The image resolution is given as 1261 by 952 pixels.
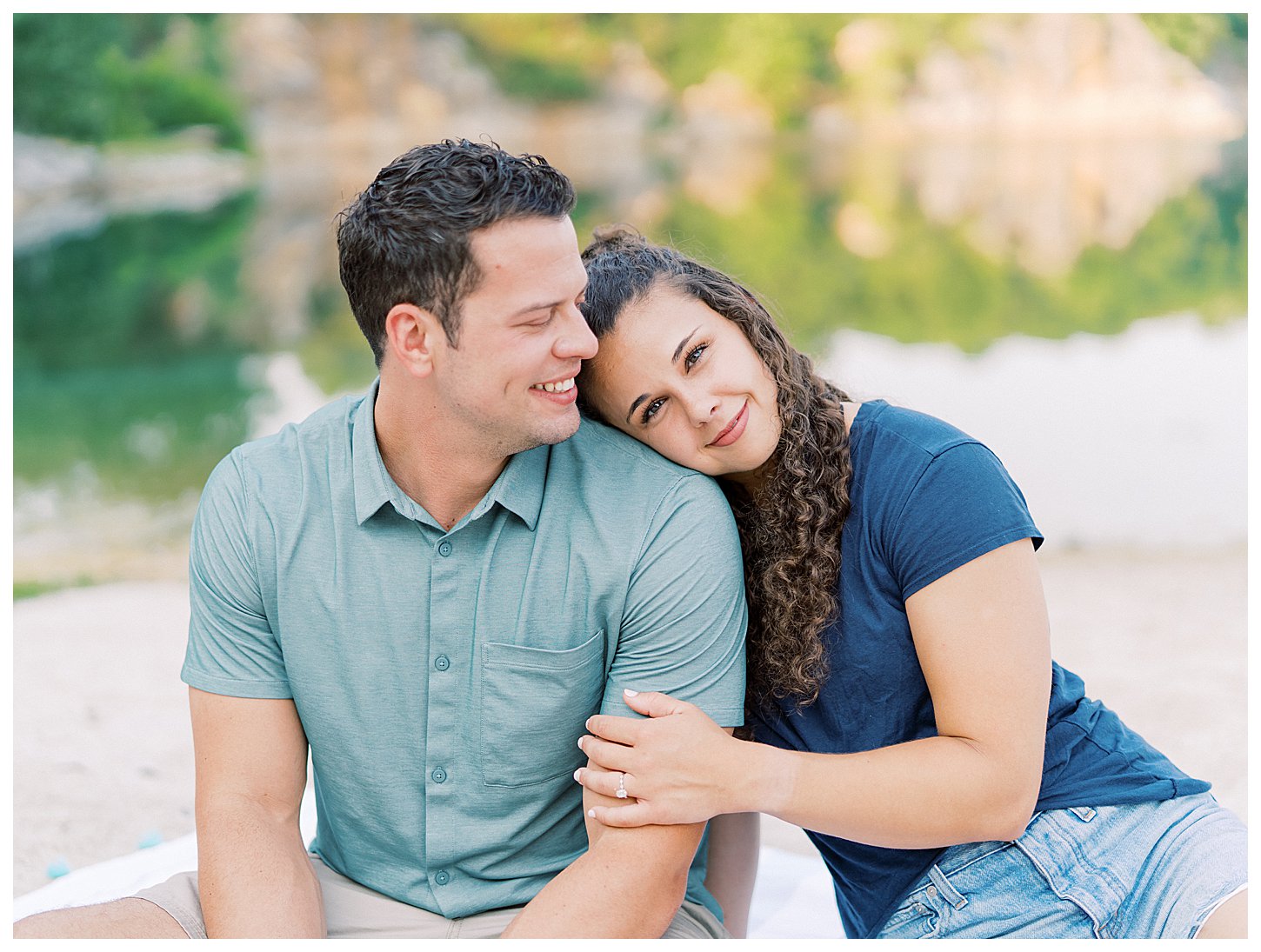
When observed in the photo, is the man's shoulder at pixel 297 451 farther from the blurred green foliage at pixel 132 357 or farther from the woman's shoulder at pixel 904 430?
the blurred green foliage at pixel 132 357

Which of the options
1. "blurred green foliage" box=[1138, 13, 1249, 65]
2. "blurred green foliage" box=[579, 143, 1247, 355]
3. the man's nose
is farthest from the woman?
"blurred green foliage" box=[1138, 13, 1249, 65]

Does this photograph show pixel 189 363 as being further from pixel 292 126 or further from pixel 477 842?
pixel 292 126

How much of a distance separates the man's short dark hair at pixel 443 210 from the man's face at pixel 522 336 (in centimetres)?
2

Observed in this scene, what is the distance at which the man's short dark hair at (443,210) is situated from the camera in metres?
1.89

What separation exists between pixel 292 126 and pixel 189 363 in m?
24.3

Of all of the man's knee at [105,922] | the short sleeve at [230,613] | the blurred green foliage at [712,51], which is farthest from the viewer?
the blurred green foliage at [712,51]

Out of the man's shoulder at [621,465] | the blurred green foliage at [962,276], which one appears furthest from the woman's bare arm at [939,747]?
the blurred green foliage at [962,276]

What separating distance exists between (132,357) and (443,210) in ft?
36.6

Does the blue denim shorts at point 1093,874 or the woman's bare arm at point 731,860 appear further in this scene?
the woman's bare arm at point 731,860

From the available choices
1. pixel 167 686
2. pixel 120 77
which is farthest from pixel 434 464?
pixel 120 77

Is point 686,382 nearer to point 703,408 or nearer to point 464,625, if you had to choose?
point 703,408

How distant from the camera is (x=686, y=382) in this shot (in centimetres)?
200

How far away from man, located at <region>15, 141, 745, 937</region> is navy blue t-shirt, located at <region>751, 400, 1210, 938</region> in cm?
20

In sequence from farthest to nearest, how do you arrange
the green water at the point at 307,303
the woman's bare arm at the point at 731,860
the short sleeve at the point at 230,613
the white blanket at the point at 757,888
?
the green water at the point at 307,303, the white blanket at the point at 757,888, the woman's bare arm at the point at 731,860, the short sleeve at the point at 230,613
